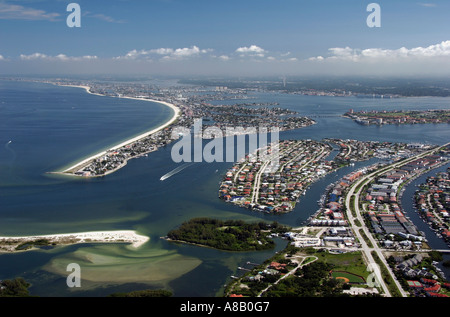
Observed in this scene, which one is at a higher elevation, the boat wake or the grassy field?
the boat wake

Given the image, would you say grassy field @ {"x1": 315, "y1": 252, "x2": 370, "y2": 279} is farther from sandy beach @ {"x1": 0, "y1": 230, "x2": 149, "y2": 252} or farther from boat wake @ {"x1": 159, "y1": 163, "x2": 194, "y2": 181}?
boat wake @ {"x1": 159, "y1": 163, "x2": 194, "y2": 181}

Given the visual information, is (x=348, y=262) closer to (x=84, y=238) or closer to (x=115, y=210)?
(x=84, y=238)

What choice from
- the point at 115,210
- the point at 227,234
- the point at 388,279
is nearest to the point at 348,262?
the point at 388,279

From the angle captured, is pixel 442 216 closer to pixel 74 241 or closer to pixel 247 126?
pixel 74 241

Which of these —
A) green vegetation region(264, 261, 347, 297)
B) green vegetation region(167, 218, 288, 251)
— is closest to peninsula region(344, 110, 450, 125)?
green vegetation region(167, 218, 288, 251)

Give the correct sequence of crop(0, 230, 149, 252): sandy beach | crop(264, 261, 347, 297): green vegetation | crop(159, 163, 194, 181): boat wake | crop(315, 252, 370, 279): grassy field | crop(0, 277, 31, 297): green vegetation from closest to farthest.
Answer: crop(264, 261, 347, 297): green vegetation → crop(0, 277, 31, 297): green vegetation → crop(315, 252, 370, 279): grassy field → crop(0, 230, 149, 252): sandy beach → crop(159, 163, 194, 181): boat wake
